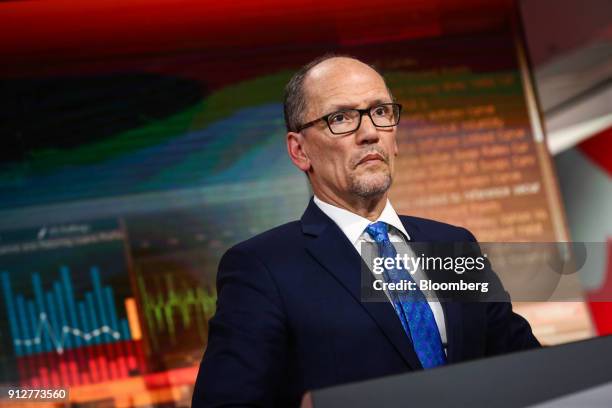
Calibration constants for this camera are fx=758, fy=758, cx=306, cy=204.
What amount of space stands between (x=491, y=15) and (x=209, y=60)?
138cm

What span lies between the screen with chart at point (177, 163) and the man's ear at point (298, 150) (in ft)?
6.81

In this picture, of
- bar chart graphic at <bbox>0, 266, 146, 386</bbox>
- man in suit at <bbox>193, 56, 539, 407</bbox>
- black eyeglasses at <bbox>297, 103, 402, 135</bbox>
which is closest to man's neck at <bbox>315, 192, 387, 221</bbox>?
man in suit at <bbox>193, 56, 539, 407</bbox>

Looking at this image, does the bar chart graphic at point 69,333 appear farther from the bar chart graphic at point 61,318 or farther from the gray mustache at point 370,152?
the gray mustache at point 370,152

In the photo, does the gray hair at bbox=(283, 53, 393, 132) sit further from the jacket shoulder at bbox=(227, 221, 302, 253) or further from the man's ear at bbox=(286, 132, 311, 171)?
the jacket shoulder at bbox=(227, 221, 302, 253)

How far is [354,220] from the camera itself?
49.4 inches

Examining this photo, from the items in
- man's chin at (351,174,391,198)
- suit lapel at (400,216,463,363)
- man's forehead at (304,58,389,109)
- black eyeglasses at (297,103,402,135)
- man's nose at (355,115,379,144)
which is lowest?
suit lapel at (400,216,463,363)

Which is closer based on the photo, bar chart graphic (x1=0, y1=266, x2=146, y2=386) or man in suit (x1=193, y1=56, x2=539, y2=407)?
man in suit (x1=193, y1=56, x2=539, y2=407)

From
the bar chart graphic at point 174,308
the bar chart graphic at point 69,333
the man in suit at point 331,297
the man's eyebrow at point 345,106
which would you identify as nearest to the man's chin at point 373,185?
the man in suit at point 331,297

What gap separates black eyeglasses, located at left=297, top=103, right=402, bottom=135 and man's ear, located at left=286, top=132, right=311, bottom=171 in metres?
0.08

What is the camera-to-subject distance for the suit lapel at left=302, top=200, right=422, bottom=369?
42.6 inches

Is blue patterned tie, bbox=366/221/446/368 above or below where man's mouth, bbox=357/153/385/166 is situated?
below

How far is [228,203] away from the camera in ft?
11.3

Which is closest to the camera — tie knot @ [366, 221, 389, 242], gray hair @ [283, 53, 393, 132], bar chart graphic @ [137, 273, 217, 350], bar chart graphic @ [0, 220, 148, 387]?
tie knot @ [366, 221, 389, 242]

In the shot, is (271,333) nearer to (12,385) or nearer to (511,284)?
(511,284)
